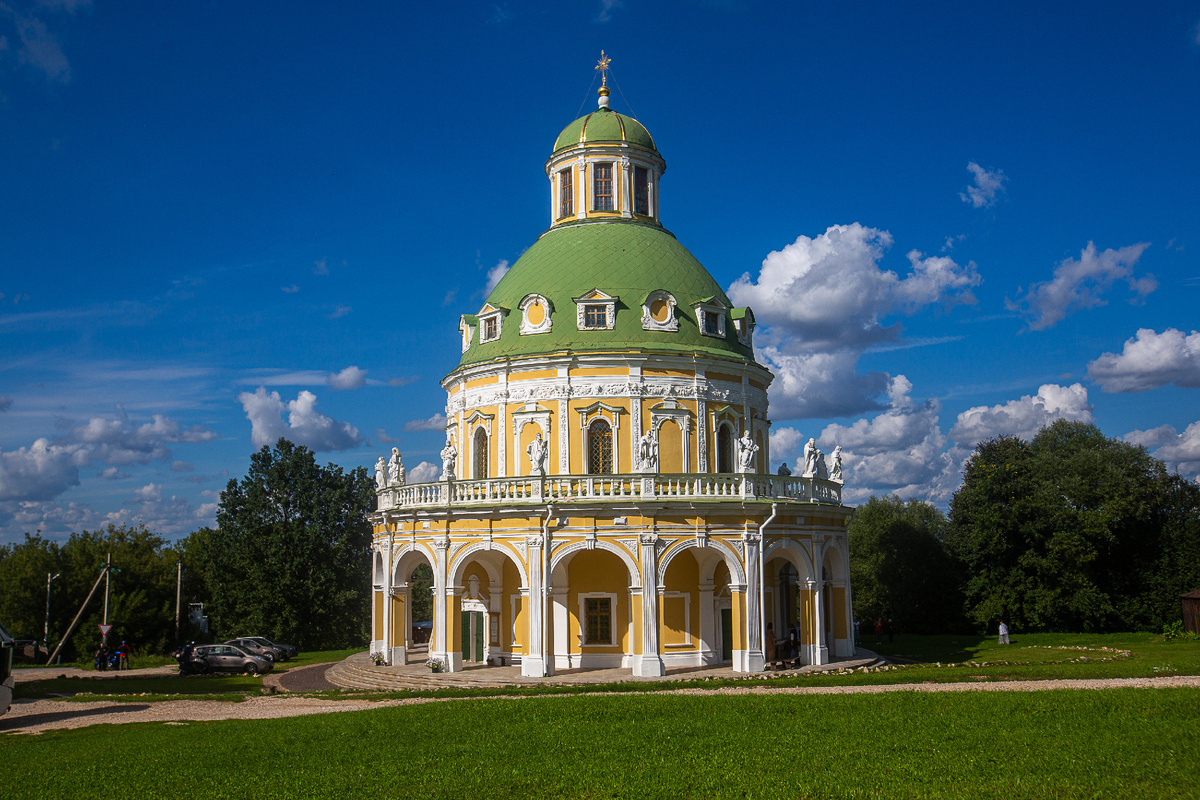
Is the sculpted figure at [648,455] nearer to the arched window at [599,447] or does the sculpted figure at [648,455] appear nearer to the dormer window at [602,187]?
the arched window at [599,447]

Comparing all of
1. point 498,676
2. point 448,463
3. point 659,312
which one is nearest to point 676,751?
point 498,676

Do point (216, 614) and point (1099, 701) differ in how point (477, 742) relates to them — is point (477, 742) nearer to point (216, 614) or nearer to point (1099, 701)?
point (1099, 701)

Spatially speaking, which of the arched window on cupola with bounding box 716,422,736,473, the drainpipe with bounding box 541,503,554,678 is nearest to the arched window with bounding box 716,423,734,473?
the arched window on cupola with bounding box 716,422,736,473

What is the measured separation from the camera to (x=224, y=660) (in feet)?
118

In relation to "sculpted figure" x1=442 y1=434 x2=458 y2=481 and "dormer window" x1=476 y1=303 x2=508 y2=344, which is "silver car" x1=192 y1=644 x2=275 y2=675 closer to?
"sculpted figure" x1=442 y1=434 x2=458 y2=481

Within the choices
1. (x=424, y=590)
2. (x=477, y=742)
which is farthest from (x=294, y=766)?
(x=424, y=590)

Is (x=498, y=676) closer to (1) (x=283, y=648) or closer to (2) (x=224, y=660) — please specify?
(2) (x=224, y=660)

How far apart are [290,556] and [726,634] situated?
27.1 m

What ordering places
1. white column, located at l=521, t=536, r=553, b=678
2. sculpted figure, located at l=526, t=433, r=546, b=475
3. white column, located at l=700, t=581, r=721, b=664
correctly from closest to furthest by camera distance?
1. white column, located at l=521, t=536, r=553, b=678
2. sculpted figure, located at l=526, t=433, r=546, b=475
3. white column, located at l=700, t=581, r=721, b=664

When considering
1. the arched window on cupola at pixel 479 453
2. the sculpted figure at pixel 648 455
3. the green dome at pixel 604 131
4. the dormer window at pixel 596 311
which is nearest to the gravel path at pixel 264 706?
the sculpted figure at pixel 648 455

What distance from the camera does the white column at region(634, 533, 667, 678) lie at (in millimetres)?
27219

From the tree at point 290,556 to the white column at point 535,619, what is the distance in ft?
77.3

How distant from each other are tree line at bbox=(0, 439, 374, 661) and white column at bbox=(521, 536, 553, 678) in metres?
23.6

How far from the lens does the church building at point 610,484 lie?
93.6ft
